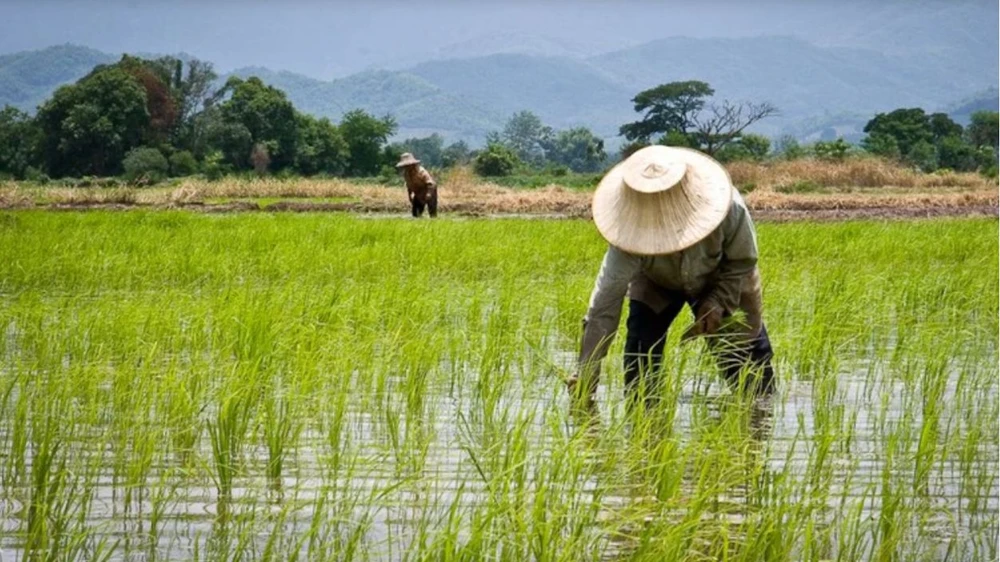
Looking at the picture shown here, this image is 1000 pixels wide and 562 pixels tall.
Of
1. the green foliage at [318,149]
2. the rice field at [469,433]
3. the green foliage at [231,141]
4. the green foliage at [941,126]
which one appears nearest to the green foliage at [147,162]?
the green foliage at [231,141]

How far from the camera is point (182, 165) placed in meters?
42.6

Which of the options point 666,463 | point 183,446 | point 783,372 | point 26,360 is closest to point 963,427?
point 783,372

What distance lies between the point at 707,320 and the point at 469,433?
761mm

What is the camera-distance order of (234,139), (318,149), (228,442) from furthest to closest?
(318,149), (234,139), (228,442)

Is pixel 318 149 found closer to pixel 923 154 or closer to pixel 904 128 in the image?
pixel 923 154

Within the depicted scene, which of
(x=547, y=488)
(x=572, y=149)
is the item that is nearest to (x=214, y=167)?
(x=547, y=488)

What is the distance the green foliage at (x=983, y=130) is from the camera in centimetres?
5750

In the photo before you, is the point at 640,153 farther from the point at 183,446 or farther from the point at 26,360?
the point at 26,360

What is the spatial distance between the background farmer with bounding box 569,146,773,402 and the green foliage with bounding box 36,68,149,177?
137 feet

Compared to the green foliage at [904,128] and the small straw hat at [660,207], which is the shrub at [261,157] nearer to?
the green foliage at [904,128]

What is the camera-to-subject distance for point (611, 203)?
12.4 ft

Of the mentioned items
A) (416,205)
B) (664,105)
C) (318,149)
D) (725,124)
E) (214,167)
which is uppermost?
(664,105)

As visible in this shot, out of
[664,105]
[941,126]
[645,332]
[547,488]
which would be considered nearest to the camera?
[547,488]

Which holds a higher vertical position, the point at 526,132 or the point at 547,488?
the point at 547,488
